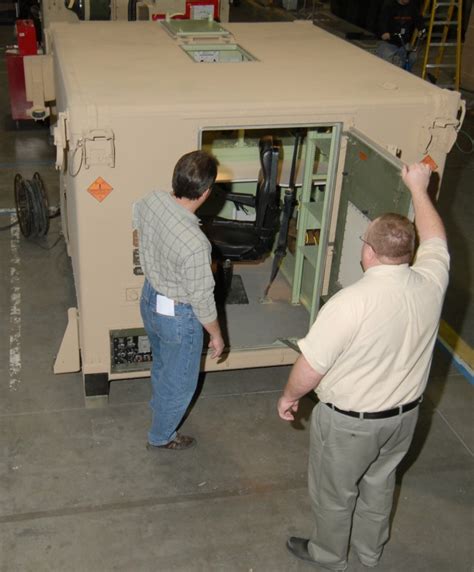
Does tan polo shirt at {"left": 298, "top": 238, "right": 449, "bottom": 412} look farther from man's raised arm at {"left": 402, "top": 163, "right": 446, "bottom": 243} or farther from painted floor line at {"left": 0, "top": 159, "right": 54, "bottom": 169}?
painted floor line at {"left": 0, "top": 159, "right": 54, "bottom": 169}

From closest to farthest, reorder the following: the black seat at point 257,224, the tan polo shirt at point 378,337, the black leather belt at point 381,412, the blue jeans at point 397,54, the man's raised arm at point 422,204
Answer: the tan polo shirt at point 378,337 < the black leather belt at point 381,412 < the man's raised arm at point 422,204 < the black seat at point 257,224 < the blue jeans at point 397,54

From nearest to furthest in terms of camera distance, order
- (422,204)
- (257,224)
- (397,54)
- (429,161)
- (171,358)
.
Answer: (422,204), (171,358), (429,161), (257,224), (397,54)

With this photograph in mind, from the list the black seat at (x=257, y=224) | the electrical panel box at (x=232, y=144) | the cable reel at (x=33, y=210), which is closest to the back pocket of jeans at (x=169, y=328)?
the electrical panel box at (x=232, y=144)

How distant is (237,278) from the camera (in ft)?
20.8

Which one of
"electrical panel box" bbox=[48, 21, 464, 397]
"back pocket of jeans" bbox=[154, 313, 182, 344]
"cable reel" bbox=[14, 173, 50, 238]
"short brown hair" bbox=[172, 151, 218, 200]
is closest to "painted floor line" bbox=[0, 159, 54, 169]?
"cable reel" bbox=[14, 173, 50, 238]

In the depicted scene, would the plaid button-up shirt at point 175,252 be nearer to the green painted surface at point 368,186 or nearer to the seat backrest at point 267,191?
the green painted surface at point 368,186

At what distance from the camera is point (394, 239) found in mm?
3162

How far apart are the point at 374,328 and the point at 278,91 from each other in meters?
2.11

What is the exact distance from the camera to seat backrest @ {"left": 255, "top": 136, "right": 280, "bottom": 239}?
5.11 metres

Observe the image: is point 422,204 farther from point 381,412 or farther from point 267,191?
point 267,191

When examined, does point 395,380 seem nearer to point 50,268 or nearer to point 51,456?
point 51,456

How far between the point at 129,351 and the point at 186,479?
96 centimetres

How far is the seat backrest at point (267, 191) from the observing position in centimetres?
511

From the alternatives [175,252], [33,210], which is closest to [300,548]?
[175,252]
